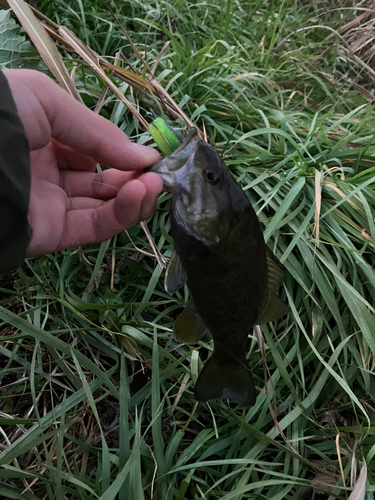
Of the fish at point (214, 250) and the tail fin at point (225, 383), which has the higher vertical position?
the fish at point (214, 250)

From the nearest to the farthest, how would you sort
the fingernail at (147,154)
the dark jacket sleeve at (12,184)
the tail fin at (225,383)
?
the dark jacket sleeve at (12,184) → the fingernail at (147,154) → the tail fin at (225,383)

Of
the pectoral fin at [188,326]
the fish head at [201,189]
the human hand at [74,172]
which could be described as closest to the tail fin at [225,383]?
the pectoral fin at [188,326]

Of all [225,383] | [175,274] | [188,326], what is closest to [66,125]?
[175,274]

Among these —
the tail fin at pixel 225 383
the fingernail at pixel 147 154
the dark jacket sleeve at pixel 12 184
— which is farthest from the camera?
the tail fin at pixel 225 383

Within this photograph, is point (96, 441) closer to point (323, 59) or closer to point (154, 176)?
point (154, 176)

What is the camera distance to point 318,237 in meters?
1.66

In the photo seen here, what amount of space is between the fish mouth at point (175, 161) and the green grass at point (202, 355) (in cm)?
58

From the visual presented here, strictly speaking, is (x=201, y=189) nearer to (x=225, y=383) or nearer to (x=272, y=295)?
(x=272, y=295)

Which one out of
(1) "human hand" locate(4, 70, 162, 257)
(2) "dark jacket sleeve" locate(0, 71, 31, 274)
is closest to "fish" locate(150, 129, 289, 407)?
(1) "human hand" locate(4, 70, 162, 257)

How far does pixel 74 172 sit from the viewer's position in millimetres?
1551

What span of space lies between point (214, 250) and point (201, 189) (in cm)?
20

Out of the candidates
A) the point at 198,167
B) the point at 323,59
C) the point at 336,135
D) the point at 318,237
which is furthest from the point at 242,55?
the point at 198,167

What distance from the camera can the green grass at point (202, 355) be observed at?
54.6 inches

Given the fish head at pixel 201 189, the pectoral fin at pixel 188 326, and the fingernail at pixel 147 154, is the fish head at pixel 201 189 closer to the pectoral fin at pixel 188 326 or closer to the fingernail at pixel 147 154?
the fingernail at pixel 147 154
